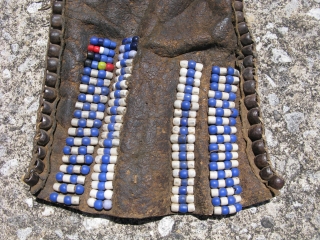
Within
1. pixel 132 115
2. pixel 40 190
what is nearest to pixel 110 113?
pixel 132 115

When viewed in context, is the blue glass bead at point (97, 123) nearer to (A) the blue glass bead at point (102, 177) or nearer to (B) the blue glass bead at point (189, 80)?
(A) the blue glass bead at point (102, 177)

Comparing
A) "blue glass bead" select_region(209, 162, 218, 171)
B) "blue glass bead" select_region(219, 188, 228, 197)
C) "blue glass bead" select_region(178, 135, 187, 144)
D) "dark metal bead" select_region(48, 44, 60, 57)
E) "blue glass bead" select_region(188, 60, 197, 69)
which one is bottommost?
"blue glass bead" select_region(219, 188, 228, 197)

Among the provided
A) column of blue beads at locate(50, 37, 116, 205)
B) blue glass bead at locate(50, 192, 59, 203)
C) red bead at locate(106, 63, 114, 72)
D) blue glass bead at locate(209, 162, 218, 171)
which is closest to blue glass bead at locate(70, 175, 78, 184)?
column of blue beads at locate(50, 37, 116, 205)

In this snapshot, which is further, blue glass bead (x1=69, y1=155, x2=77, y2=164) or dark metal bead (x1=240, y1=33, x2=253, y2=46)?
dark metal bead (x1=240, y1=33, x2=253, y2=46)

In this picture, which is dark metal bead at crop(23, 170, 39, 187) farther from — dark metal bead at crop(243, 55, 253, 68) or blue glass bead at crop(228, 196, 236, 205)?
dark metal bead at crop(243, 55, 253, 68)

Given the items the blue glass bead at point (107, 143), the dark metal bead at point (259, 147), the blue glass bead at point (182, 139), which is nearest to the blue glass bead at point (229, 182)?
the dark metal bead at point (259, 147)

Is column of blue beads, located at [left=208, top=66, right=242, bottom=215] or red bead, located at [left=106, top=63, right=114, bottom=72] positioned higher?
red bead, located at [left=106, top=63, right=114, bottom=72]

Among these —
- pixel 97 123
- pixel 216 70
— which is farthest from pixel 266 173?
pixel 97 123

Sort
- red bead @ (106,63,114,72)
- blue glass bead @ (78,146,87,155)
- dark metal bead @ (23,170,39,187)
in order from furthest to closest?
red bead @ (106,63,114,72)
blue glass bead @ (78,146,87,155)
dark metal bead @ (23,170,39,187)
